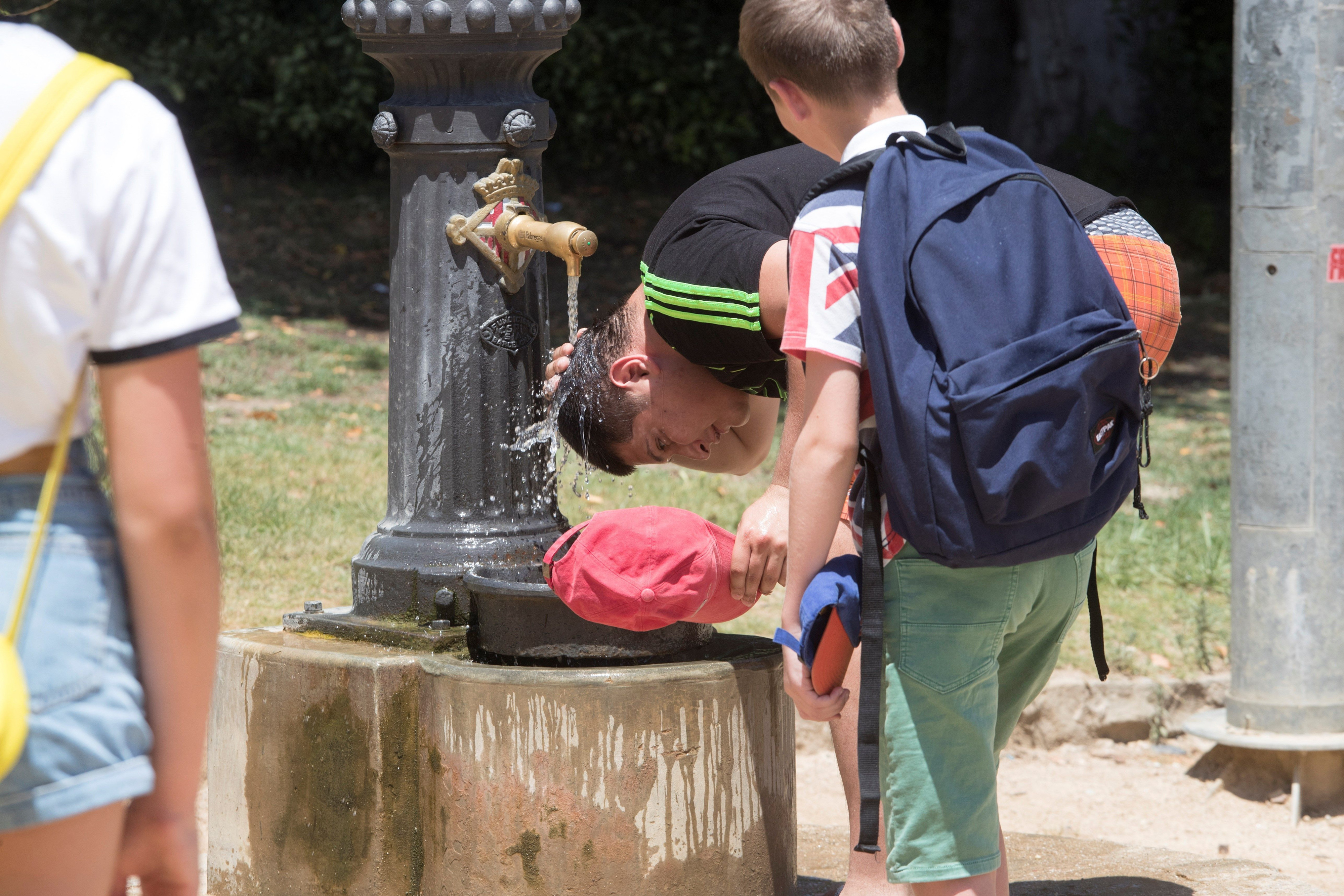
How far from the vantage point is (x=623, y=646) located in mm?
2811

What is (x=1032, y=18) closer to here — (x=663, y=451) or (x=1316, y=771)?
(x=1316, y=771)

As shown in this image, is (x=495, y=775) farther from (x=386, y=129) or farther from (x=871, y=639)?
(x=386, y=129)

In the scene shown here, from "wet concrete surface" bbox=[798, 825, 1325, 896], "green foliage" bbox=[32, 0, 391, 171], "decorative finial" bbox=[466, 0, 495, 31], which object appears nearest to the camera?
"decorative finial" bbox=[466, 0, 495, 31]

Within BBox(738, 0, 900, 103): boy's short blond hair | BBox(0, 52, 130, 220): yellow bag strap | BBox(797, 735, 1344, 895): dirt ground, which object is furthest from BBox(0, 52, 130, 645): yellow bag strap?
BBox(797, 735, 1344, 895): dirt ground

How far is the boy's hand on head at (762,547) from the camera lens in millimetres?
2484

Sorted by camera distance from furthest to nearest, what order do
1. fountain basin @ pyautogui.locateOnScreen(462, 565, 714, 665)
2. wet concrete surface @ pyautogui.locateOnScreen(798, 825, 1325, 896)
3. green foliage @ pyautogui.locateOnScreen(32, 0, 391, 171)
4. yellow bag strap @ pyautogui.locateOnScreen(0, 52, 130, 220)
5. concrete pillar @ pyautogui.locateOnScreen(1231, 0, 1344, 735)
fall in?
1. green foliage @ pyautogui.locateOnScreen(32, 0, 391, 171)
2. concrete pillar @ pyautogui.locateOnScreen(1231, 0, 1344, 735)
3. wet concrete surface @ pyautogui.locateOnScreen(798, 825, 1325, 896)
4. fountain basin @ pyautogui.locateOnScreen(462, 565, 714, 665)
5. yellow bag strap @ pyautogui.locateOnScreen(0, 52, 130, 220)

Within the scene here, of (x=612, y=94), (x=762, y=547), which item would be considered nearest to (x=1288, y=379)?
(x=762, y=547)

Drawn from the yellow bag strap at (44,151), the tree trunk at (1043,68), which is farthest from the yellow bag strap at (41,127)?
the tree trunk at (1043,68)

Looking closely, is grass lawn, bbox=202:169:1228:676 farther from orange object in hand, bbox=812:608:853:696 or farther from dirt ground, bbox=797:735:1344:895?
orange object in hand, bbox=812:608:853:696

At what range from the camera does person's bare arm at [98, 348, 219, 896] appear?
1274 millimetres

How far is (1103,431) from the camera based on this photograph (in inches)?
82.2

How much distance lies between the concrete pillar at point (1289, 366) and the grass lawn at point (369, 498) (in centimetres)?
66

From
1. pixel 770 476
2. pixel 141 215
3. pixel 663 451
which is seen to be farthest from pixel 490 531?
pixel 770 476

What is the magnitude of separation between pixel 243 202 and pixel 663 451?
30.6 feet
